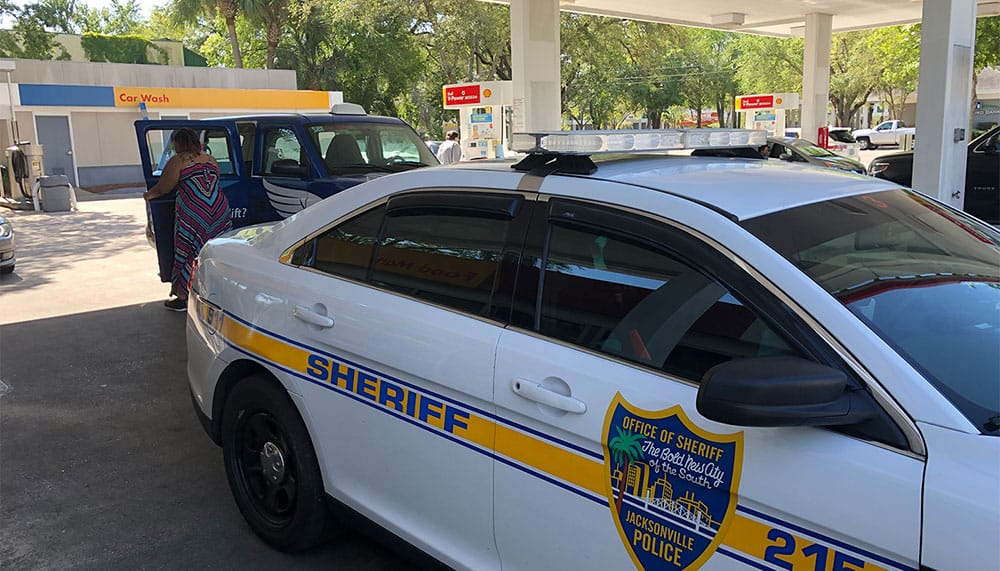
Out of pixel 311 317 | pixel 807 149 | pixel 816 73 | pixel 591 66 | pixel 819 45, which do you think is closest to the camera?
pixel 311 317

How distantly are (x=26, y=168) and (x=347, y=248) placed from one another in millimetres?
20576

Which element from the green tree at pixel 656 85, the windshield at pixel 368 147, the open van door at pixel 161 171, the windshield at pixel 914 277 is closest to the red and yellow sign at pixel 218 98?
the green tree at pixel 656 85

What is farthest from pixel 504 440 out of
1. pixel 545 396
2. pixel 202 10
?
pixel 202 10

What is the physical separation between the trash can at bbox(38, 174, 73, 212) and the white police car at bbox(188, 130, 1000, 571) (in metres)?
18.9

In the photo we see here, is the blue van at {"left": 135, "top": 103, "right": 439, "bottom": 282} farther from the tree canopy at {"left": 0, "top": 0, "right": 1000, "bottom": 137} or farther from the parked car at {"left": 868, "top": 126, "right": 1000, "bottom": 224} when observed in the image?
the tree canopy at {"left": 0, "top": 0, "right": 1000, "bottom": 137}

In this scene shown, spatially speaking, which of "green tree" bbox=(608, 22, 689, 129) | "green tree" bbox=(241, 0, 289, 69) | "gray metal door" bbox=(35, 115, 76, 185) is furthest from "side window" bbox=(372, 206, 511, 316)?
"green tree" bbox=(608, 22, 689, 129)

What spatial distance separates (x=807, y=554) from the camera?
1.77m

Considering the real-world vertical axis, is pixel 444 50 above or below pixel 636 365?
above

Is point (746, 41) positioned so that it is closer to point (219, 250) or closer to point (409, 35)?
point (409, 35)

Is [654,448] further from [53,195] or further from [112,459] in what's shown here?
[53,195]

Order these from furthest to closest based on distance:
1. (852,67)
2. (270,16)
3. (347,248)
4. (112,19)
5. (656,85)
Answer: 1. (112,19)
2. (656,85)
3. (852,67)
4. (270,16)
5. (347,248)

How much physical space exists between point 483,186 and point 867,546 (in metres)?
1.62

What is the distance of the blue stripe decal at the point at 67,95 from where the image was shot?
2591 cm

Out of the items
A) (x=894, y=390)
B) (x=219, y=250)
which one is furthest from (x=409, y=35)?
(x=894, y=390)
